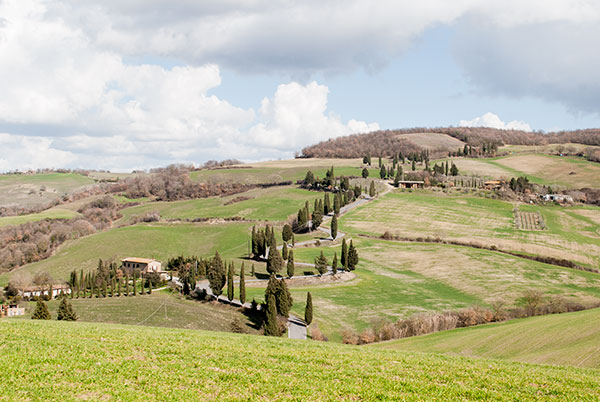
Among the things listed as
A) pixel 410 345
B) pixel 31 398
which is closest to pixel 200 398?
pixel 31 398

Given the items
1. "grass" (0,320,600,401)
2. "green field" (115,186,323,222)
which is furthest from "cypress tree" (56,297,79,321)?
"green field" (115,186,323,222)

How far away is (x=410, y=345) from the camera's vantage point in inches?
1940

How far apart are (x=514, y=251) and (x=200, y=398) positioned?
105399mm

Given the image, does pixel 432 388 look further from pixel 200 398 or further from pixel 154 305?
pixel 154 305

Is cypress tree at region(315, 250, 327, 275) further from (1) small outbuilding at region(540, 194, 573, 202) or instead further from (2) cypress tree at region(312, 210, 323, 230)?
(1) small outbuilding at region(540, 194, 573, 202)

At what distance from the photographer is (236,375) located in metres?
18.7

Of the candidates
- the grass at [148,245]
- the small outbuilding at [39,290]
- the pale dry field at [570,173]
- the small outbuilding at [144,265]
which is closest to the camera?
the small outbuilding at [39,290]

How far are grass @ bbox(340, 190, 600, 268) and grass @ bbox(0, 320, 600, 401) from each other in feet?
295

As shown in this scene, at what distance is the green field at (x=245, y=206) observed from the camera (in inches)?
6186

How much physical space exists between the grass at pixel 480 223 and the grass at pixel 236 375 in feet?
295

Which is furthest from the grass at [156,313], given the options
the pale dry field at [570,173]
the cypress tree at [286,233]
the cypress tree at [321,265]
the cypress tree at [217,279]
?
the pale dry field at [570,173]

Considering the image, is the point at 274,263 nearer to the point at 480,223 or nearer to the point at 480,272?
the point at 480,272

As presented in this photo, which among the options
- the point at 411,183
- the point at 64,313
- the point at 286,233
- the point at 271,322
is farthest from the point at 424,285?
the point at 411,183

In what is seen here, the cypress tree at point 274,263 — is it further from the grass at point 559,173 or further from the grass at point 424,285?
the grass at point 559,173
